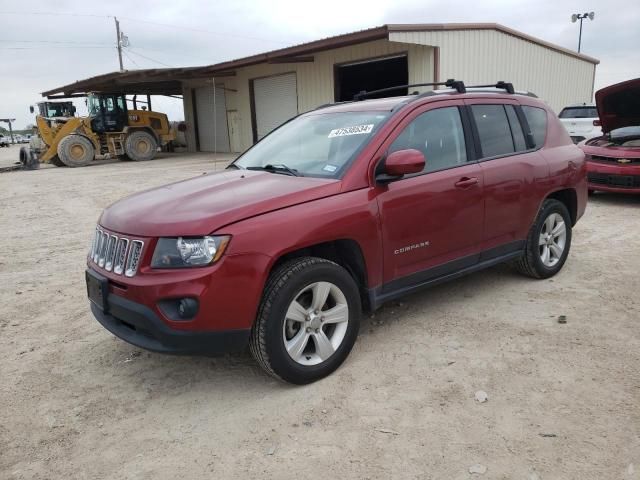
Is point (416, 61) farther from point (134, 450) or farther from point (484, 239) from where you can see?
point (134, 450)

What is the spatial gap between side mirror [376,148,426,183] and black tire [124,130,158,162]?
68.7 ft

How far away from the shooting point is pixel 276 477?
2.48 meters

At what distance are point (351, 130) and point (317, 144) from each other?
297 mm

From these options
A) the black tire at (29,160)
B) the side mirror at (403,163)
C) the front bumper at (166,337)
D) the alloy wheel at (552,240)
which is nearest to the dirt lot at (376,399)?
the alloy wheel at (552,240)

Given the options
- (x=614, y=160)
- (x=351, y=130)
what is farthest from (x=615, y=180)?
(x=351, y=130)

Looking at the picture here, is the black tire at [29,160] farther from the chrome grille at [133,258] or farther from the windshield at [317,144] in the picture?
the chrome grille at [133,258]

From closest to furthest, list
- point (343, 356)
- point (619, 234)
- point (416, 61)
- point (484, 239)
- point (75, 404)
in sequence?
point (75, 404)
point (343, 356)
point (484, 239)
point (619, 234)
point (416, 61)

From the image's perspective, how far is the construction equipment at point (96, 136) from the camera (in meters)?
20.9

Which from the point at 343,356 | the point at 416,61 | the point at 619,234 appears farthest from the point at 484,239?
the point at 416,61

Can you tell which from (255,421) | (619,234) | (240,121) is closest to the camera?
(255,421)

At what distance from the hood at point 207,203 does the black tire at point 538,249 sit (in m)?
2.36

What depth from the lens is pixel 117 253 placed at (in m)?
3.15

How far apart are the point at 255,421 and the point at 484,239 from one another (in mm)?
2405

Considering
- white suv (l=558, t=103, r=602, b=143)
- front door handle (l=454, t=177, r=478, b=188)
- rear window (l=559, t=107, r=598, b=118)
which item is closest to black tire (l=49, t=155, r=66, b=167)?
white suv (l=558, t=103, r=602, b=143)
